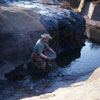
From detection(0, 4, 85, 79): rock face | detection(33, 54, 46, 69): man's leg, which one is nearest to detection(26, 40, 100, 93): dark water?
detection(33, 54, 46, 69): man's leg

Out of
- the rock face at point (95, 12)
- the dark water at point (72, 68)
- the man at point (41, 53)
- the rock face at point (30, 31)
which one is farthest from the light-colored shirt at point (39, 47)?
the rock face at point (95, 12)

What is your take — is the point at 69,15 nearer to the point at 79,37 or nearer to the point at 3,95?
the point at 79,37

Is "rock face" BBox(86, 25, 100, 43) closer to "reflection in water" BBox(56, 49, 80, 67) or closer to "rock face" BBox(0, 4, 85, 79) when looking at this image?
"rock face" BBox(0, 4, 85, 79)

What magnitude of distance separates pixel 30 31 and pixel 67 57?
2.96m

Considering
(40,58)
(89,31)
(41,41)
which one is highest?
(41,41)

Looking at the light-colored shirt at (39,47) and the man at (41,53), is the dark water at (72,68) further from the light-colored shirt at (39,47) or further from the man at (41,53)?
the light-colored shirt at (39,47)

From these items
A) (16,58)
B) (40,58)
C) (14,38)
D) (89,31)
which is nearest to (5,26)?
(14,38)

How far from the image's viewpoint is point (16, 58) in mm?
9219

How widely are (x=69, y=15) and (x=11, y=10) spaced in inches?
164

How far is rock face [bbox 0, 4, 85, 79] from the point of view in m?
9.20

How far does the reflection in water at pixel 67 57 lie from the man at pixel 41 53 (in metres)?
2.08

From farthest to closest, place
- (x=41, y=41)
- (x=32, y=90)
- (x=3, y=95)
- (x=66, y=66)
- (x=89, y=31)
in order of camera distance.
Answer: (x=89, y=31)
(x=66, y=66)
(x=41, y=41)
(x=32, y=90)
(x=3, y=95)

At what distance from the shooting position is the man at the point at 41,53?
8.68 metres

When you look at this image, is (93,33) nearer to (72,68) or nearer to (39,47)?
(72,68)
